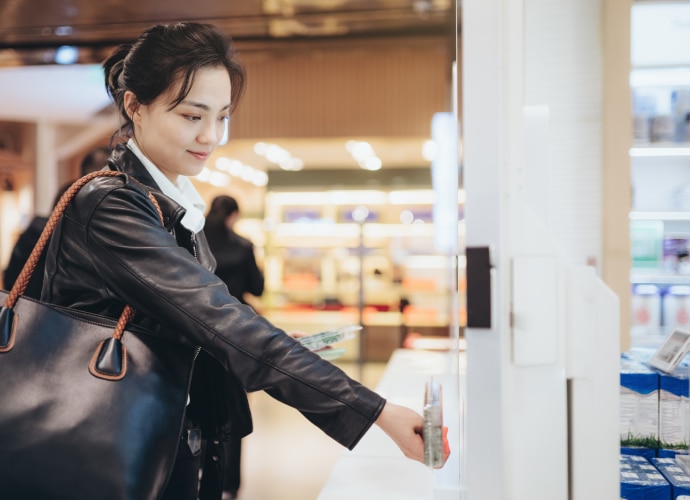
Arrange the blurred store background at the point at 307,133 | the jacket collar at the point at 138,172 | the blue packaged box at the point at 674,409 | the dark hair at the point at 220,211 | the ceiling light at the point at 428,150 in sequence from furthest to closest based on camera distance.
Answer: the ceiling light at the point at 428,150 → the blurred store background at the point at 307,133 → the dark hair at the point at 220,211 → the blue packaged box at the point at 674,409 → the jacket collar at the point at 138,172

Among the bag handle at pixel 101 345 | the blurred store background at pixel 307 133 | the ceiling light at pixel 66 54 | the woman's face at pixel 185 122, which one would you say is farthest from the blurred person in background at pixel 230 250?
the ceiling light at pixel 66 54

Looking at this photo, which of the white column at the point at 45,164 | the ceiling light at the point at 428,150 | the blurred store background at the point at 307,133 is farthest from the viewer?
the white column at the point at 45,164

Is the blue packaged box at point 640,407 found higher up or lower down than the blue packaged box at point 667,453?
higher up

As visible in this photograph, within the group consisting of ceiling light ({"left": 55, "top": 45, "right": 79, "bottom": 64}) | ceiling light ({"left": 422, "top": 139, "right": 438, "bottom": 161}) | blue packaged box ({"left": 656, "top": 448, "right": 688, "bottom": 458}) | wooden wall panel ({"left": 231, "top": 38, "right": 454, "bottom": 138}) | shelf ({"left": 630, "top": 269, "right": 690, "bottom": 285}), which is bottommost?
blue packaged box ({"left": 656, "top": 448, "right": 688, "bottom": 458})

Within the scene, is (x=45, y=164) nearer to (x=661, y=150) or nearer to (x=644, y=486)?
(x=661, y=150)

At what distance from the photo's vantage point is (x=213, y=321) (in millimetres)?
982

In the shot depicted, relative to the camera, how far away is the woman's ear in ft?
3.93

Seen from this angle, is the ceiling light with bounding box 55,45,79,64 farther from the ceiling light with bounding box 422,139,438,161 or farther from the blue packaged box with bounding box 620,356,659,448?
the blue packaged box with bounding box 620,356,659,448

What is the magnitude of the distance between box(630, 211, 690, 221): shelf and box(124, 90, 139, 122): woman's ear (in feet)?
9.86

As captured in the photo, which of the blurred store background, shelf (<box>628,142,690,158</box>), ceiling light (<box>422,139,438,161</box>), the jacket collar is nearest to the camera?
the jacket collar

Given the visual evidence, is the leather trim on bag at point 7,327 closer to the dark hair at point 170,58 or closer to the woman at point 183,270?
the woman at point 183,270

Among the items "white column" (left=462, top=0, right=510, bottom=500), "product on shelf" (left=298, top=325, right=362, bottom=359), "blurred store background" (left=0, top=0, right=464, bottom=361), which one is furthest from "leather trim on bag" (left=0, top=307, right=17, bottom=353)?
"blurred store background" (left=0, top=0, right=464, bottom=361)

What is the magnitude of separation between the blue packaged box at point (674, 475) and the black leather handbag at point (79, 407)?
3.30 ft

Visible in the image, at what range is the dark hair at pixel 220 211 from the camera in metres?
4.02
